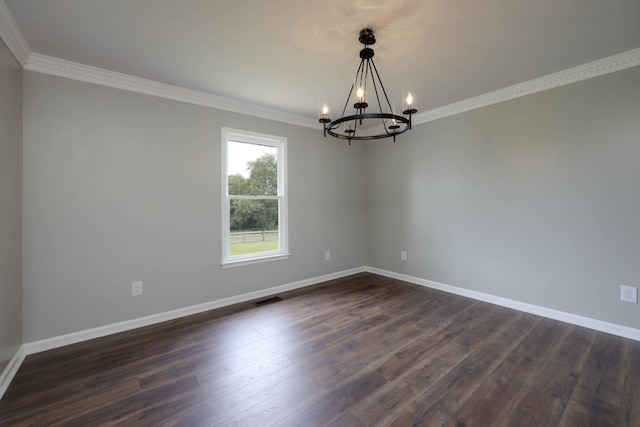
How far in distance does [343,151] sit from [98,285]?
3.55 metres

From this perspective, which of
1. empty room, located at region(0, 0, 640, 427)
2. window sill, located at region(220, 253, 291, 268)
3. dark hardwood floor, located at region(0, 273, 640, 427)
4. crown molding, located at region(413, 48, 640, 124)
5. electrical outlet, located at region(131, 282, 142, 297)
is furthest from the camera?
window sill, located at region(220, 253, 291, 268)

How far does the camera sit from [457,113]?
352 cm

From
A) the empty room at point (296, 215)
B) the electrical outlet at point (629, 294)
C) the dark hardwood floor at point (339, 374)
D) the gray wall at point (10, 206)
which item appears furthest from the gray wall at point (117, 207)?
the electrical outlet at point (629, 294)

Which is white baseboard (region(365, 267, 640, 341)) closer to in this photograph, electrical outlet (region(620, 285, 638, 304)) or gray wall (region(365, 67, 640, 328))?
gray wall (region(365, 67, 640, 328))

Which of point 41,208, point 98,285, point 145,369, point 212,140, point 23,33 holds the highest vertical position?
point 23,33

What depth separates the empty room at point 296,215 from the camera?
1.77 m

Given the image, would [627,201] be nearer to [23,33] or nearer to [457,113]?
[457,113]

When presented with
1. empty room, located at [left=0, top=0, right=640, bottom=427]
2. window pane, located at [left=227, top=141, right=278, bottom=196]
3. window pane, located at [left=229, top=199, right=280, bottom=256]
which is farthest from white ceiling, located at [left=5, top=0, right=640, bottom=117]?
window pane, located at [left=229, top=199, right=280, bottom=256]

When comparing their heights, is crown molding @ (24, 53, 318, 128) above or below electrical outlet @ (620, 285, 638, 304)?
above

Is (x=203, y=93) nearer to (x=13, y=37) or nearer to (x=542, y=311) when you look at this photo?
(x=13, y=37)

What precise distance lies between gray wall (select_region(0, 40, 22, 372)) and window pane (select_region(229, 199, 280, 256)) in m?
1.79

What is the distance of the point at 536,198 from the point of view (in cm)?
292

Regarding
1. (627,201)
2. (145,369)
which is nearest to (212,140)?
(145,369)

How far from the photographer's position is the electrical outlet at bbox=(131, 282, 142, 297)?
2.70 m
